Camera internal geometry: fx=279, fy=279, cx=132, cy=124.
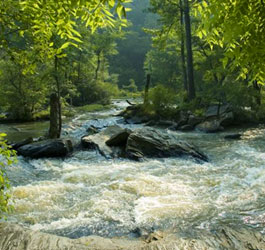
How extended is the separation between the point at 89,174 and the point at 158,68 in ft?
123

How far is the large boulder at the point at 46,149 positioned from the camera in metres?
10.0

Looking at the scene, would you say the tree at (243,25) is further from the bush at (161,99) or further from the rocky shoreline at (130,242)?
the bush at (161,99)

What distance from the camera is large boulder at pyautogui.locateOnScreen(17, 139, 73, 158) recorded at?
10045 millimetres

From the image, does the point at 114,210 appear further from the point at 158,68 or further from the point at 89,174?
the point at 158,68

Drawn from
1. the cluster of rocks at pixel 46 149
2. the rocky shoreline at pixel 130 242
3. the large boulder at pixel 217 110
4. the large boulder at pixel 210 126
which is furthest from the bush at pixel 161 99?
the rocky shoreline at pixel 130 242

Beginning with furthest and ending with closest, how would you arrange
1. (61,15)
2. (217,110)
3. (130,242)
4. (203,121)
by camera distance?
(217,110), (203,121), (130,242), (61,15)

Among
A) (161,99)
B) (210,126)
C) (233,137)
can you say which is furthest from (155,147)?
(161,99)

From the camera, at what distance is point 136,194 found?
21.4 ft

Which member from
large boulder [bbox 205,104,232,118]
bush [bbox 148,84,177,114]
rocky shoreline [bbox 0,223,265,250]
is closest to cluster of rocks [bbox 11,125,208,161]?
→ rocky shoreline [bbox 0,223,265,250]

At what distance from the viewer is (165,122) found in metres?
17.8

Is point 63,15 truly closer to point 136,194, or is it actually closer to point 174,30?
point 136,194

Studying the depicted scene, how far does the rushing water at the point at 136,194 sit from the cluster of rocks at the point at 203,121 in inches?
208

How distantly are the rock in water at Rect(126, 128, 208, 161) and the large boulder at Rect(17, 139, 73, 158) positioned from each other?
2.39 meters

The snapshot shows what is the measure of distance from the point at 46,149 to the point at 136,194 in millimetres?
4864
